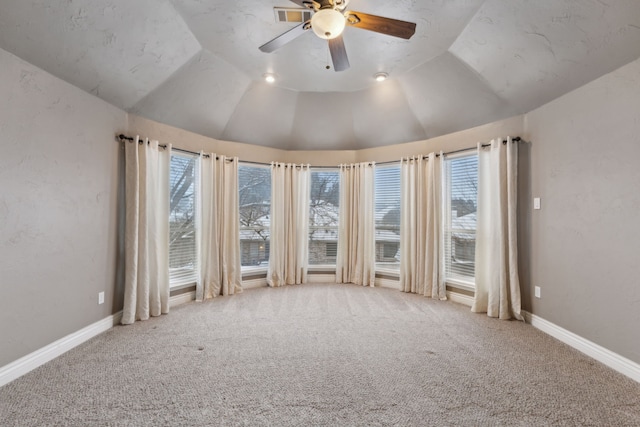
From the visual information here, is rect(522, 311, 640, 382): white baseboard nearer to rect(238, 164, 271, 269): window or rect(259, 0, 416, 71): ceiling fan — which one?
rect(259, 0, 416, 71): ceiling fan

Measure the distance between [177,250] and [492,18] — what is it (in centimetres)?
432

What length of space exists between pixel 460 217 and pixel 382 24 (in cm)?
289

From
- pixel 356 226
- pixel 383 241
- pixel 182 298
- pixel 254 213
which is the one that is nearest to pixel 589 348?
pixel 383 241

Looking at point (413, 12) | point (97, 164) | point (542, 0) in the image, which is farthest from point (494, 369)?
point (97, 164)

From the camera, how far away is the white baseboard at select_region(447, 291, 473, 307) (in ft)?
12.2

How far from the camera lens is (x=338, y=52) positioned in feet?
7.46

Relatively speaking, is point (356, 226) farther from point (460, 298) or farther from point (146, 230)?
point (146, 230)

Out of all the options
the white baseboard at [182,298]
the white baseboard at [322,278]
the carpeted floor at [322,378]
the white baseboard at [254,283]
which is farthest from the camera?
the white baseboard at [322,278]

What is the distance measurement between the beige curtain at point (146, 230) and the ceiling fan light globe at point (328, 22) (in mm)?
2380

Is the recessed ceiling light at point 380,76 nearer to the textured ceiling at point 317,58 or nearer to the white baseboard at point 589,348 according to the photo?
the textured ceiling at point 317,58

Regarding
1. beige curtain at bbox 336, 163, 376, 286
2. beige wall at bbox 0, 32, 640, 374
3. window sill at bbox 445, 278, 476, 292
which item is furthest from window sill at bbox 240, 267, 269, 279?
window sill at bbox 445, 278, 476, 292

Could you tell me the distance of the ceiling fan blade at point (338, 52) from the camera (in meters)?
2.18

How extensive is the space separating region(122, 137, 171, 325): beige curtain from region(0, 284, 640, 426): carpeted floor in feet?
0.77

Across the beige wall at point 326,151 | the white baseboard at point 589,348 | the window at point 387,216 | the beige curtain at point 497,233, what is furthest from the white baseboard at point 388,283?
the beige wall at point 326,151
